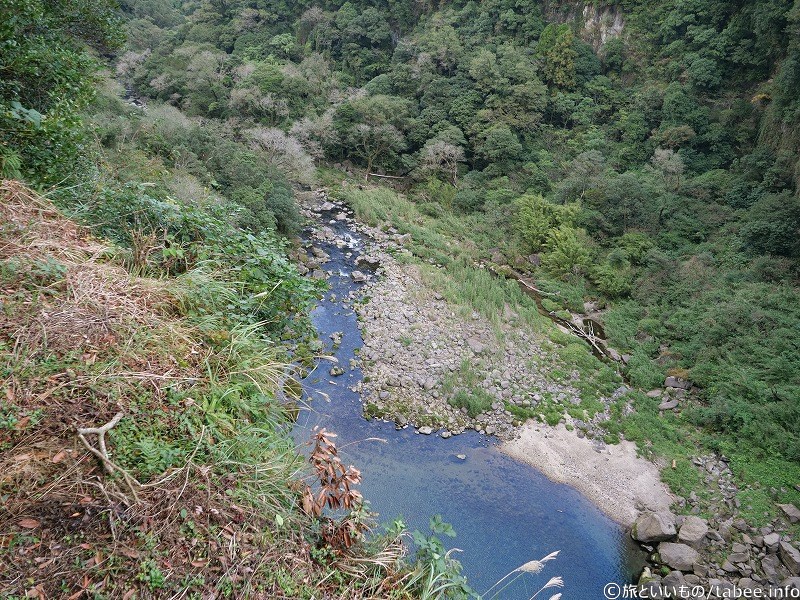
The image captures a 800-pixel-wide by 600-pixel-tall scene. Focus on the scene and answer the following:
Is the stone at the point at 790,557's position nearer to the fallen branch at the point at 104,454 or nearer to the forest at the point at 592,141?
the forest at the point at 592,141

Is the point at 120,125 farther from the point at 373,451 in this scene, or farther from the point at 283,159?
the point at 373,451

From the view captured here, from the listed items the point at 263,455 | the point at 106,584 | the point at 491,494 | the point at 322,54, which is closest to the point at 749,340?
the point at 491,494

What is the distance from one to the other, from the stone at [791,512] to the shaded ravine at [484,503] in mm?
3142

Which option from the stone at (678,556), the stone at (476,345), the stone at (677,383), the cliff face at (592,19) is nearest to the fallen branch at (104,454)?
the stone at (678,556)

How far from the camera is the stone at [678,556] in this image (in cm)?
805

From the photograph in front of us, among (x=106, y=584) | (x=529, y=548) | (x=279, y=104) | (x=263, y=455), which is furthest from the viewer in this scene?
(x=279, y=104)

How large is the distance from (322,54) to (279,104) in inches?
424

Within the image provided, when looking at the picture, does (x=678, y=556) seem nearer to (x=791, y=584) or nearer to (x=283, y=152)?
(x=791, y=584)

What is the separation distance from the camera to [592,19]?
2561 centimetres

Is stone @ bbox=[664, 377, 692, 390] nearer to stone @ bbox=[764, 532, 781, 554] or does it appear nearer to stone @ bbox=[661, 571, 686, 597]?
stone @ bbox=[764, 532, 781, 554]

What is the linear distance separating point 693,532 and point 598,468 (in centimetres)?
200

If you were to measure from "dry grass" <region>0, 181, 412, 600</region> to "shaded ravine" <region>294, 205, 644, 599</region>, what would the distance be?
13.9ft

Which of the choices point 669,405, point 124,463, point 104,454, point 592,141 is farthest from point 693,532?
point 592,141

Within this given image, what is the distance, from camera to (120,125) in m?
14.6
